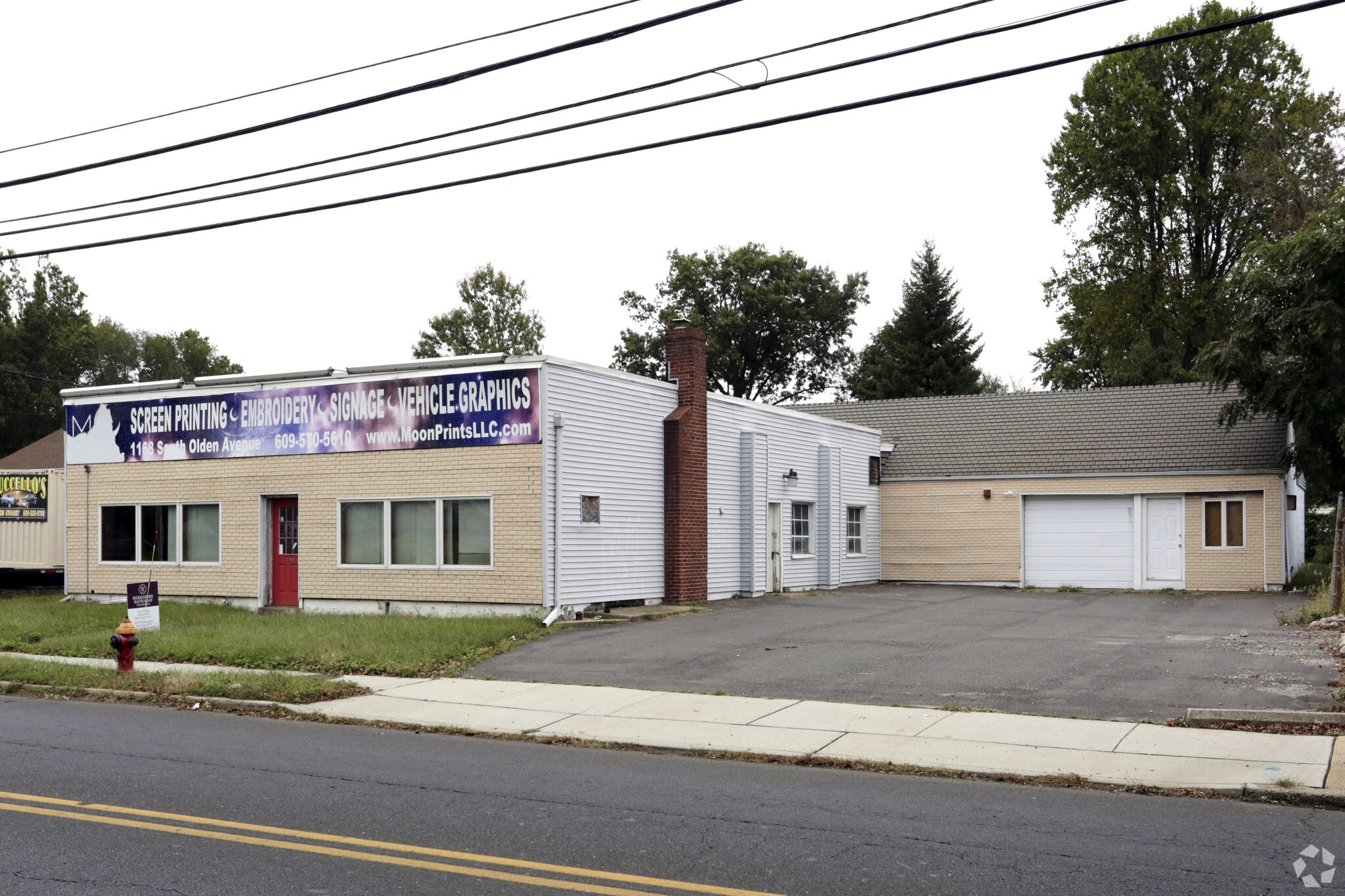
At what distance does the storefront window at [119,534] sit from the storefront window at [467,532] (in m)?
7.95

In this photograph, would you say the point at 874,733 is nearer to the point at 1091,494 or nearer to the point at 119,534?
the point at 119,534

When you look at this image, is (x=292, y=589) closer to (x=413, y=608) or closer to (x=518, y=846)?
(x=413, y=608)

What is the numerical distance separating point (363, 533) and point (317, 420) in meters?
2.33

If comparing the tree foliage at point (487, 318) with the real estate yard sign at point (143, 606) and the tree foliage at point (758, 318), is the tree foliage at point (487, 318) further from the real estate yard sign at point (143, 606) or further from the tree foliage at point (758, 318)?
the real estate yard sign at point (143, 606)

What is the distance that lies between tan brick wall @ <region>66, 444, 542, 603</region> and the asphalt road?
30.9 ft

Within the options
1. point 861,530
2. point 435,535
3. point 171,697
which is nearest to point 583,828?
point 171,697

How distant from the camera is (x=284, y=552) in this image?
22484mm

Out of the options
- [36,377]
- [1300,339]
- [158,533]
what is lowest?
[158,533]

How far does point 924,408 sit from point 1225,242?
639 inches

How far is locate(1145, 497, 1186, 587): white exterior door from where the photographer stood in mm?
29453

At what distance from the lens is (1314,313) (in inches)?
567

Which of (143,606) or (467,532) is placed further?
(467,532)

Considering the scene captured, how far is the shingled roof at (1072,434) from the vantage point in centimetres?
2981

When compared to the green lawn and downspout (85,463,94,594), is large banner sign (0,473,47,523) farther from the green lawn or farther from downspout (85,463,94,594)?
the green lawn
